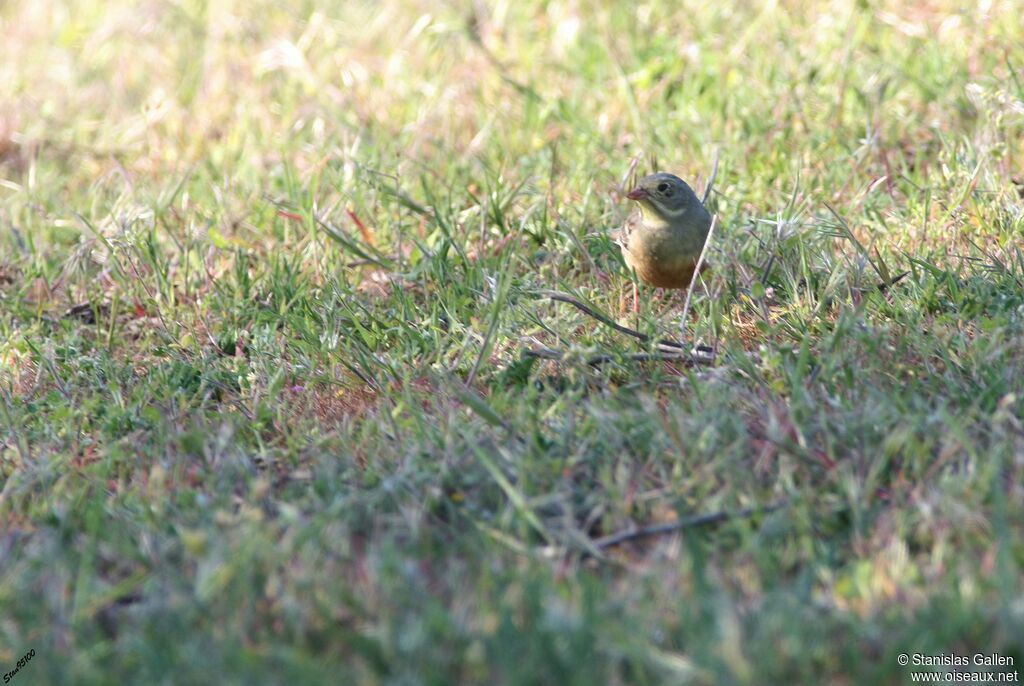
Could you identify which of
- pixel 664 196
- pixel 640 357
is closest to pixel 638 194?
pixel 664 196

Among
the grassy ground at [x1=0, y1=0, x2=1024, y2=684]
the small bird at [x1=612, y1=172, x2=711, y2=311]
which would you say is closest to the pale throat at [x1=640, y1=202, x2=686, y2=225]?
the small bird at [x1=612, y1=172, x2=711, y2=311]

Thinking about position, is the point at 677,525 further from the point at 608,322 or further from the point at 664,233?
the point at 664,233

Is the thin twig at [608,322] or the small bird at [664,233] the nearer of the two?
the thin twig at [608,322]

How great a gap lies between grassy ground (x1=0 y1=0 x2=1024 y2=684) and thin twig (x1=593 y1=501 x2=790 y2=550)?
0.07 ft

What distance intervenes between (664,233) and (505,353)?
84cm

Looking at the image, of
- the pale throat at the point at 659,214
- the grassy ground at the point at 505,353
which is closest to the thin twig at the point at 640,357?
the grassy ground at the point at 505,353

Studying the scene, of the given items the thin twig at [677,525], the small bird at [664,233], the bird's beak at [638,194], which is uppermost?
the thin twig at [677,525]

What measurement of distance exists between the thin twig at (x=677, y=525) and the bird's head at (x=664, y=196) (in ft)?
6.18

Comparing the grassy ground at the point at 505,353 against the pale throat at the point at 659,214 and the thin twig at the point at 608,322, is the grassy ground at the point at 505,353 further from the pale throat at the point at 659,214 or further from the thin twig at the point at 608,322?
the pale throat at the point at 659,214

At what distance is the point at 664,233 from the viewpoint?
4.50 meters

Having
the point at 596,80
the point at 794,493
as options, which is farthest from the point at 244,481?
the point at 596,80

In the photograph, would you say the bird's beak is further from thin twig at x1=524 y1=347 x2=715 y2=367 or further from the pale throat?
thin twig at x1=524 y1=347 x2=715 y2=367

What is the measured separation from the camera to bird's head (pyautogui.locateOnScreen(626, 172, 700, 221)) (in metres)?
4.66

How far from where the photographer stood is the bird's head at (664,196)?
466 cm
